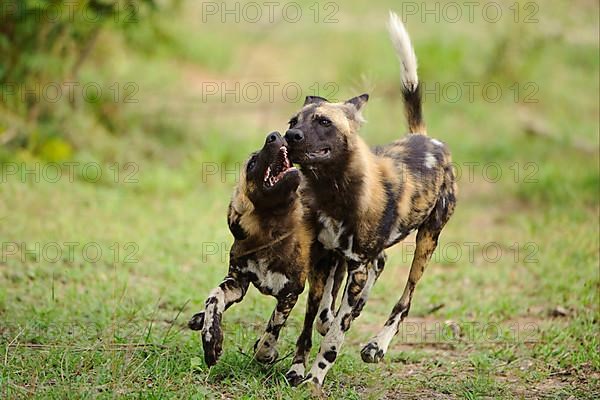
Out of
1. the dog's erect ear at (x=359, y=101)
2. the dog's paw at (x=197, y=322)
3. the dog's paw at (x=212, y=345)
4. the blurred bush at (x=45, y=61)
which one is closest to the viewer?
the dog's paw at (x=212, y=345)

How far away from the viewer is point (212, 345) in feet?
14.9

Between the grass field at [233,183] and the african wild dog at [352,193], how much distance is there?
368 mm

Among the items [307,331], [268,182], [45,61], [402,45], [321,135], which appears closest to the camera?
[268,182]

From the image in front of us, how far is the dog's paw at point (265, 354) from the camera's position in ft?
16.2

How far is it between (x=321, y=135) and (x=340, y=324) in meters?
1.02

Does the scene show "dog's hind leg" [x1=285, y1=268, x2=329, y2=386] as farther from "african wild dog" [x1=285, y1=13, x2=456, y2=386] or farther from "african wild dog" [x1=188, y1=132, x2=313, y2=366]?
"african wild dog" [x1=188, y1=132, x2=313, y2=366]

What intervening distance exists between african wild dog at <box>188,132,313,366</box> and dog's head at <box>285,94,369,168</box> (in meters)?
0.10

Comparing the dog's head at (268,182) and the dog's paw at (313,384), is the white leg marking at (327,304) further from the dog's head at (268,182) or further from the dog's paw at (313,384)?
the dog's head at (268,182)

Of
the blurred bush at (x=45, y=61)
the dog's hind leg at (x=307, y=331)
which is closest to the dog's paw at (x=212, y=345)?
the dog's hind leg at (x=307, y=331)

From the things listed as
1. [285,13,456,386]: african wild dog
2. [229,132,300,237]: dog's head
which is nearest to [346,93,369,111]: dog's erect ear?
[285,13,456,386]: african wild dog

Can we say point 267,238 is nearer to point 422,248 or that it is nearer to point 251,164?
point 251,164

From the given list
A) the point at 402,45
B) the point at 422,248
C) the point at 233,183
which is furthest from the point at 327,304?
the point at 233,183

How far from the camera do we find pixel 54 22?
31.3 feet

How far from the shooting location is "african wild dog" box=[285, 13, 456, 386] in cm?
481
